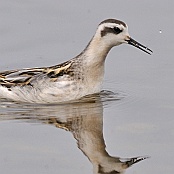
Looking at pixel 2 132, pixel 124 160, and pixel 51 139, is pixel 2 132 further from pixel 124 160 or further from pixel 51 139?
pixel 124 160

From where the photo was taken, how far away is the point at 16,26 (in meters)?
16.0

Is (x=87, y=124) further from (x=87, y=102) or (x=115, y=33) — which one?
(x=115, y=33)

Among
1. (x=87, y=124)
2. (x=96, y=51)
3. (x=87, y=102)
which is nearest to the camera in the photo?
(x=87, y=124)

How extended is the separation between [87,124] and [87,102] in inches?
39.9

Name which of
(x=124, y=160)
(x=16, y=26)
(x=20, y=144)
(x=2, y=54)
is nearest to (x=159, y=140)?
(x=124, y=160)

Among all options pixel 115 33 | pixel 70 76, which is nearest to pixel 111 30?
pixel 115 33

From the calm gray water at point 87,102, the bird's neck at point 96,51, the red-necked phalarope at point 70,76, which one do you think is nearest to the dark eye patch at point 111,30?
the red-necked phalarope at point 70,76

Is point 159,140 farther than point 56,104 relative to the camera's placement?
No

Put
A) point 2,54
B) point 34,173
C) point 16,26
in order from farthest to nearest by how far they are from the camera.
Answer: point 16,26 → point 2,54 → point 34,173

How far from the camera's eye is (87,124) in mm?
12383

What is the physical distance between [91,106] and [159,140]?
1941 mm

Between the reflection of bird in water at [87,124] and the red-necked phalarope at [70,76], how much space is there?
0.69 feet

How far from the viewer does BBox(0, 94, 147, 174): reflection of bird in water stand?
10.9 m

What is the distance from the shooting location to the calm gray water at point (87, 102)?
1109 cm
